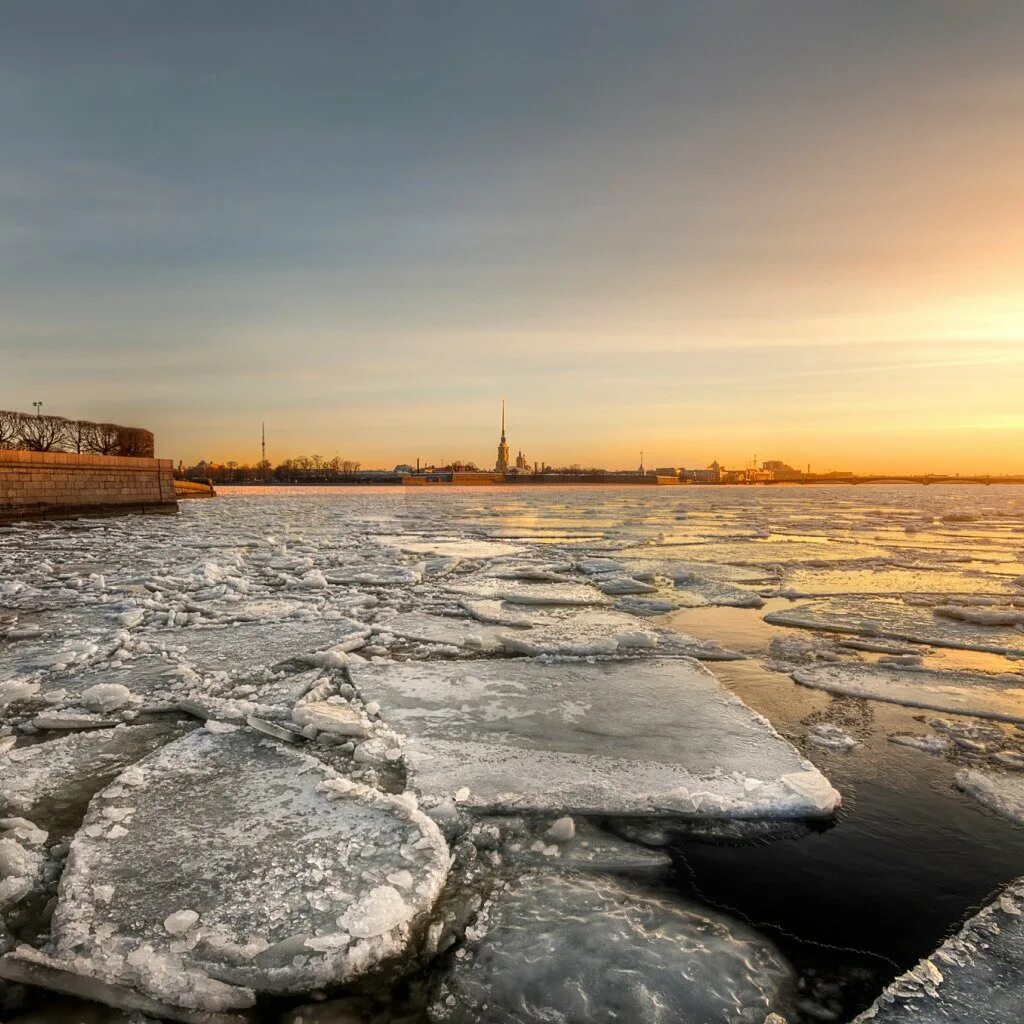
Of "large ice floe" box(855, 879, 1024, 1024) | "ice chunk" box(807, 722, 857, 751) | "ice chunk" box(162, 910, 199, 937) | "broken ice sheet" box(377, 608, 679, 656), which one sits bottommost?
"broken ice sheet" box(377, 608, 679, 656)

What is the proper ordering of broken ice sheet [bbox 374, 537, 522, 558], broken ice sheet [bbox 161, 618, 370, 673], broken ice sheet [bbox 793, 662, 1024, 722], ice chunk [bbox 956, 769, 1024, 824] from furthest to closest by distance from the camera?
broken ice sheet [bbox 374, 537, 522, 558]
broken ice sheet [bbox 161, 618, 370, 673]
broken ice sheet [bbox 793, 662, 1024, 722]
ice chunk [bbox 956, 769, 1024, 824]

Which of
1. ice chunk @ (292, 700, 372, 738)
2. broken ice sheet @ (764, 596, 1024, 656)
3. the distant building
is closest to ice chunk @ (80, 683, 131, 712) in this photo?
ice chunk @ (292, 700, 372, 738)

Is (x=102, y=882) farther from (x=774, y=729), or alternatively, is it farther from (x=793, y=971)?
(x=774, y=729)

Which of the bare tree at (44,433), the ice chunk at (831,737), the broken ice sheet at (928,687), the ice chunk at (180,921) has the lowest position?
the ice chunk at (180,921)

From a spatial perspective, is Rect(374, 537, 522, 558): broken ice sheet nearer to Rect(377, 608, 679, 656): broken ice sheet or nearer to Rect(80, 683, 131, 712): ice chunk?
Rect(377, 608, 679, 656): broken ice sheet

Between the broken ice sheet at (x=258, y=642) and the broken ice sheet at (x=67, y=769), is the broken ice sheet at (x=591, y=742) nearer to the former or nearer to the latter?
the broken ice sheet at (x=258, y=642)

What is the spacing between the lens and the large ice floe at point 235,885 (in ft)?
4.22

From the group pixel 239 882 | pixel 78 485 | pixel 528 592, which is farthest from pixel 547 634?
pixel 78 485

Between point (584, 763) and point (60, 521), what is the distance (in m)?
19.4

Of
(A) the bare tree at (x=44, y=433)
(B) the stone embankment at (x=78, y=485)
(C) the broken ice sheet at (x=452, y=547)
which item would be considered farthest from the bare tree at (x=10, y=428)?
(C) the broken ice sheet at (x=452, y=547)

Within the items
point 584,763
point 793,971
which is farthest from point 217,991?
point 584,763

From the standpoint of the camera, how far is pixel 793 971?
1347 millimetres

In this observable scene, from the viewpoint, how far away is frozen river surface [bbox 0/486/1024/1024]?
1.29 meters

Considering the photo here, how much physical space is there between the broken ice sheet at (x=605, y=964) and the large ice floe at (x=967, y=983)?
207 millimetres
